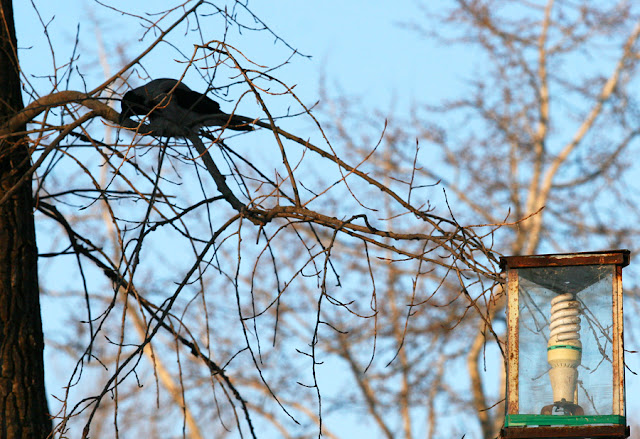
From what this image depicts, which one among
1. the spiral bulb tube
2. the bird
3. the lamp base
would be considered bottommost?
the lamp base

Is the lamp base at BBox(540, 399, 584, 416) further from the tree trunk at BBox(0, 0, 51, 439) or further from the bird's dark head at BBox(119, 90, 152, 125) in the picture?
the tree trunk at BBox(0, 0, 51, 439)

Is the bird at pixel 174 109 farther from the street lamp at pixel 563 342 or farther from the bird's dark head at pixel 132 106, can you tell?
the street lamp at pixel 563 342

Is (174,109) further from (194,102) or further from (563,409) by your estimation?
(563,409)

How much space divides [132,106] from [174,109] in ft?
0.47

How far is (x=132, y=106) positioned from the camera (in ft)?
9.22

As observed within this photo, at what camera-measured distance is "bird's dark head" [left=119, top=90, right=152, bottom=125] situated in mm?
2775

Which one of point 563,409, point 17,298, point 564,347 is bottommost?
point 563,409

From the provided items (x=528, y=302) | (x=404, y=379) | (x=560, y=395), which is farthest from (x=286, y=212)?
(x=404, y=379)

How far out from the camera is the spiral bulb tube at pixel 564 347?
2158 millimetres

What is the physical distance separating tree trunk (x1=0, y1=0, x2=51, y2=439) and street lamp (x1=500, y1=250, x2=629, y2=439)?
58.8 inches

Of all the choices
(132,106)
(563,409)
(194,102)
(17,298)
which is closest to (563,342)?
(563,409)

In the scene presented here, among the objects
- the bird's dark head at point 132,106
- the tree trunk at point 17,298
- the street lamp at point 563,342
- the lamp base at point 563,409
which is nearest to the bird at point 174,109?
the bird's dark head at point 132,106

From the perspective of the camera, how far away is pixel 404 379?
8688 millimetres

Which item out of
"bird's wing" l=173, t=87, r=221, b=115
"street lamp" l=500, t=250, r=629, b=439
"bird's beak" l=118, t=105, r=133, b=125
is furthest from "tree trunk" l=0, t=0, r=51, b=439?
"street lamp" l=500, t=250, r=629, b=439
